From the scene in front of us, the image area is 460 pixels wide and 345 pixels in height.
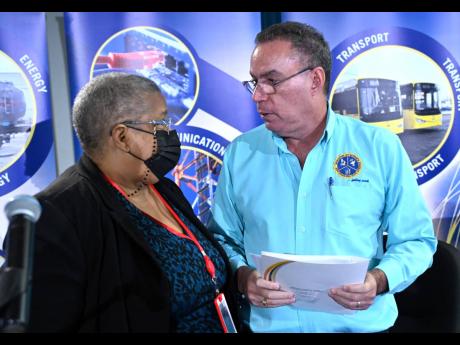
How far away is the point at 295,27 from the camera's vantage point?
237 centimetres

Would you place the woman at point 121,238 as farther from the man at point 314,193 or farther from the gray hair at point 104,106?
the man at point 314,193

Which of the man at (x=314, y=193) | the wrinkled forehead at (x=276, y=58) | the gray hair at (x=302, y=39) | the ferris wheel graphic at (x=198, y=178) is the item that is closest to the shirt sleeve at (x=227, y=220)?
the man at (x=314, y=193)

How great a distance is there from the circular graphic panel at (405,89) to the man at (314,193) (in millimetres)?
1290

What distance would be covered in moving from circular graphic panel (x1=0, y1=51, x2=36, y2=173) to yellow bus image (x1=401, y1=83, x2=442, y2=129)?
95.3 inches

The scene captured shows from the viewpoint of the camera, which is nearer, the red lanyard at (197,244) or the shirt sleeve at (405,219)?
the red lanyard at (197,244)

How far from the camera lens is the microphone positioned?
99 cm

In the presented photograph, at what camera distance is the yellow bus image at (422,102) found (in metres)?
3.68

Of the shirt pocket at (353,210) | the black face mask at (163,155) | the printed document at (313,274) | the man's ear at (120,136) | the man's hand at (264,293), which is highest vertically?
the man's ear at (120,136)

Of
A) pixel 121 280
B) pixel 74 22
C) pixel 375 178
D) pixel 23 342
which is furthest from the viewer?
pixel 74 22

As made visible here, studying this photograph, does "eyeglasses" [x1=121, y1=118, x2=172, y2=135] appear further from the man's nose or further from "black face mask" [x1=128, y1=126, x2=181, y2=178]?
the man's nose

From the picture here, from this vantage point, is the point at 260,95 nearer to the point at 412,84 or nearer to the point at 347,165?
the point at 347,165

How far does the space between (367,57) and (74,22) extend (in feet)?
6.19

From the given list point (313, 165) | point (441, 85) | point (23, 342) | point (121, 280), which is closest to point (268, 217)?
point (313, 165)

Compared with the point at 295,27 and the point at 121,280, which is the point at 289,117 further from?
the point at 121,280
